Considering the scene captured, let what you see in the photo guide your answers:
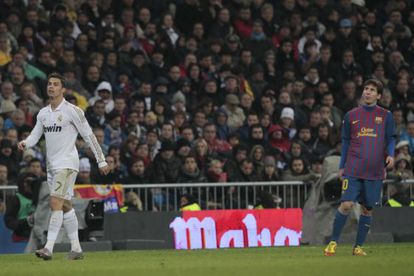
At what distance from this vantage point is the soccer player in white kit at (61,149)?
15.6 meters

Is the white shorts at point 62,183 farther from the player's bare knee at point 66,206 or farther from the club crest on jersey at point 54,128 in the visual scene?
the club crest on jersey at point 54,128

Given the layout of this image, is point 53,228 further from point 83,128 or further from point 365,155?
point 365,155

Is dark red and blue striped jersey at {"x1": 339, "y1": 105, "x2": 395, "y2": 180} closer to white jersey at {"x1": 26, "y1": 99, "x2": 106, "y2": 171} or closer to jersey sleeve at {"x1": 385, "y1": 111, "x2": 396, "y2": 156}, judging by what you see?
jersey sleeve at {"x1": 385, "y1": 111, "x2": 396, "y2": 156}

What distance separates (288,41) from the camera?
89.5 feet

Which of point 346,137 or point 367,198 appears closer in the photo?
point 367,198

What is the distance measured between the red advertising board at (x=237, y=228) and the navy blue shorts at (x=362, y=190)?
5.23 metres

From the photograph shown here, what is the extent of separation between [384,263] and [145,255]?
4.08m

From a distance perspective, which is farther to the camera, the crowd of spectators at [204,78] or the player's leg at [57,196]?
the crowd of spectators at [204,78]

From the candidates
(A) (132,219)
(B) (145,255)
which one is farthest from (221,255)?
(A) (132,219)

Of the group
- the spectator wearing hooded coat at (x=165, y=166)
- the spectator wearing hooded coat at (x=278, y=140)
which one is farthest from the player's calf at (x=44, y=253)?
the spectator wearing hooded coat at (x=278, y=140)

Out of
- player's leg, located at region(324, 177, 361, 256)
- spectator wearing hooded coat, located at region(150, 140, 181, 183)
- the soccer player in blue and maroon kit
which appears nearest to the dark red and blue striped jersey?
the soccer player in blue and maroon kit

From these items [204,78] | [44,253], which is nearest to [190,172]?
[204,78]

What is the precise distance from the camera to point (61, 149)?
15.7 metres

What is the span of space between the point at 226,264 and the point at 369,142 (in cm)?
290
